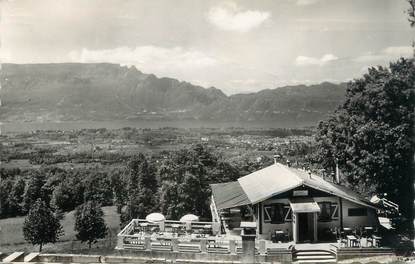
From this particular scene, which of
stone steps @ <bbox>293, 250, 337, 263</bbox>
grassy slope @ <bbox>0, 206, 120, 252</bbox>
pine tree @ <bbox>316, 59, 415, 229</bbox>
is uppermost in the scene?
pine tree @ <bbox>316, 59, 415, 229</bbox>

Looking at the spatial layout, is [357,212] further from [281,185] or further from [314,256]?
[314,256]

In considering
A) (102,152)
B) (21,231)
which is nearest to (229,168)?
(21,231)

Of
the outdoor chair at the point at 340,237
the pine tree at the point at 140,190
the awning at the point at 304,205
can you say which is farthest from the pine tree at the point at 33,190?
the outdoor chair at the point at 340,237

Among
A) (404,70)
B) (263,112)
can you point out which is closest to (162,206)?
(404,70)

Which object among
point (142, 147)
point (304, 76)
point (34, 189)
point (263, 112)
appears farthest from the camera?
point (263, 112)

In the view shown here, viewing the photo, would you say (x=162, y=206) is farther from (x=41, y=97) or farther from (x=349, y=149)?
(x=41, y=97)

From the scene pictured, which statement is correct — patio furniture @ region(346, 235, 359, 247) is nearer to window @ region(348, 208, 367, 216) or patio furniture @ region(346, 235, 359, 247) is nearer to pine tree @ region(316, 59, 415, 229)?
window @ region(348, 208, 367, 216)

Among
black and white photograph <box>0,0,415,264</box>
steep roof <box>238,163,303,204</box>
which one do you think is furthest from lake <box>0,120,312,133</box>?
steep roof <box>238,163,303,204</box>
